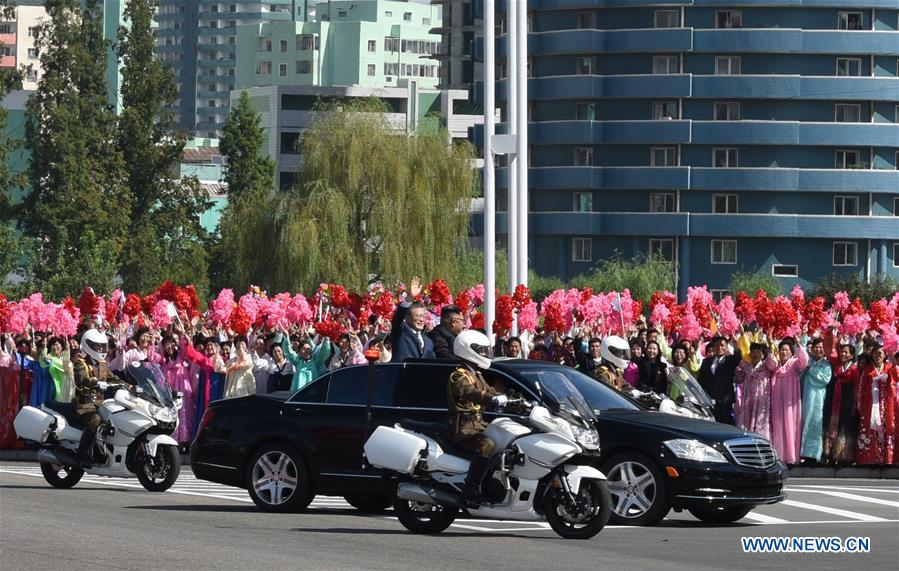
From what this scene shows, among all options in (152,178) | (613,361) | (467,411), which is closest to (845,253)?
(152,178)

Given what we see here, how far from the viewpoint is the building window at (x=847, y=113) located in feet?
329

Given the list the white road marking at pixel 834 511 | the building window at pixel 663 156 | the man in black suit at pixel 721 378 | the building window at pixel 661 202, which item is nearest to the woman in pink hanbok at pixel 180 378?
the man in black suit at pixel 721 378

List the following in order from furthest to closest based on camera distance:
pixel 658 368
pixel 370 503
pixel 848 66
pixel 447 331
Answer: pixel 848 66
pixel 658 368
pixel 370 503
pixel 447 331

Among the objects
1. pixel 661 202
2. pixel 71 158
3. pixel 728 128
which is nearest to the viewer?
pixel 71 158

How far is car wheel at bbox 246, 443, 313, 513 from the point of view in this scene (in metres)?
18.3

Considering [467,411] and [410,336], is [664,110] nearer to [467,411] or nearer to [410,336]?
[410,336]

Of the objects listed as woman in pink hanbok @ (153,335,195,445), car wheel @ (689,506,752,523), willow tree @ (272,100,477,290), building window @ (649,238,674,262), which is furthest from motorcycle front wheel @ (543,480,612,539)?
building window @ (649,238,674,262)

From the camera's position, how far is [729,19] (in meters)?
101

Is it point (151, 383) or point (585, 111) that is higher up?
point (585, 111)

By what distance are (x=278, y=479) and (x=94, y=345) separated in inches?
127

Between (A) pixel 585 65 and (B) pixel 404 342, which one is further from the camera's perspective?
(A) pixel 585 65

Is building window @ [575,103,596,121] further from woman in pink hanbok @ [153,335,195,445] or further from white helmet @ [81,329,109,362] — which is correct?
white helmet @ [81,329,109,362]

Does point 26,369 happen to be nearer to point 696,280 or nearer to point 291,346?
point 291,346

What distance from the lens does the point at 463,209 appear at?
63.5 meters
